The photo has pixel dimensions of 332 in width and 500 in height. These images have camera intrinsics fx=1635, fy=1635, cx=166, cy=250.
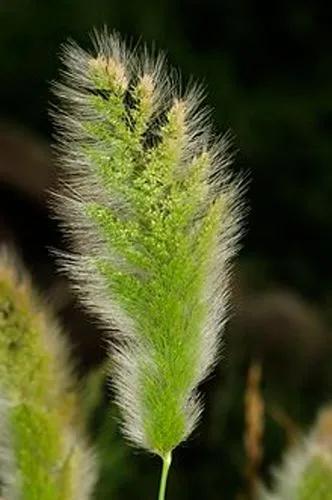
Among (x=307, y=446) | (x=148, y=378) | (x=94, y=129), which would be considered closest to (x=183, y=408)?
(x=148, y=378)

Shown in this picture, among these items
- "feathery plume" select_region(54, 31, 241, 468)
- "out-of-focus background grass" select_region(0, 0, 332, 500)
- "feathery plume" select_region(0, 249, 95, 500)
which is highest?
"out-of-focus background grass" select_region(0, 0, 332, 500)

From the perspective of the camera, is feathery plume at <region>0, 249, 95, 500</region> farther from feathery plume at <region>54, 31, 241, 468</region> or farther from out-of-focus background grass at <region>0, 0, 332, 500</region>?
out-of-focus background grass at <region>0, 0, 332, 500</region>

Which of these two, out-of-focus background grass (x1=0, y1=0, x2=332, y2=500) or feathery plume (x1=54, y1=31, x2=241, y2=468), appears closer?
feathery plume (x1=54, y1=31, x2=241, y2=468)

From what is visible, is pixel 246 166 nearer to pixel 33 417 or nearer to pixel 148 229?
pixel 33 417

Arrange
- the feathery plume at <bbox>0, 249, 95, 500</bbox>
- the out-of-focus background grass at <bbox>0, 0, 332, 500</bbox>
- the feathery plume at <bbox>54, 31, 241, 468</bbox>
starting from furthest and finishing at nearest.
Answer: the out-of-focus background grass at <bbox>0, 0, 332, 500</bbox> → the feathery plume at <bbox>0, 249, 95, 500</bbox> → the feathery plume at <bbox>54, 31, 241, 468</bbox>

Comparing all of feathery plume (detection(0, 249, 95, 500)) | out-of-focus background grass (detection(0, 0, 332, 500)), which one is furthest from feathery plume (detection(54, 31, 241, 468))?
out-of-focus background grass (detection(0, 0, 332, 500))

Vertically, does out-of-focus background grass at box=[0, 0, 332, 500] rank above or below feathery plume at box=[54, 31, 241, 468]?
above

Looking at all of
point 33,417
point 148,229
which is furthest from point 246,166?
point 148,229
